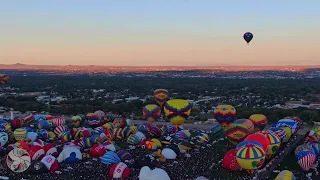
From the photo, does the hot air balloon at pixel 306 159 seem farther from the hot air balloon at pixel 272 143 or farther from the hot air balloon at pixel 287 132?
the hot air balloon at pixel 287 132

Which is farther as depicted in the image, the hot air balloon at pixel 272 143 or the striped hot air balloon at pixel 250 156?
the hot air balloon at pixel 272 143

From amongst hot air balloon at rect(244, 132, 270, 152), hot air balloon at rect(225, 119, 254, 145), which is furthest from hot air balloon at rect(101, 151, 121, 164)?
hot air balloon at rect(225, 119, 254, 145)

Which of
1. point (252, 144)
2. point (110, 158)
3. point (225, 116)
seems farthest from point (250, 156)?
point (225, 116)

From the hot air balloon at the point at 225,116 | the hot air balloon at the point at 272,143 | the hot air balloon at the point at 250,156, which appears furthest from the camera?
the hot air balloon at the point at 225,116

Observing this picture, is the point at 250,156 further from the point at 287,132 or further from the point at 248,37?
the point at 248,37

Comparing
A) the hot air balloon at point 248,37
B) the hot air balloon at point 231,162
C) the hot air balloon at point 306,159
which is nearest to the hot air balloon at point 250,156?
the hot air balloon at point 231,162

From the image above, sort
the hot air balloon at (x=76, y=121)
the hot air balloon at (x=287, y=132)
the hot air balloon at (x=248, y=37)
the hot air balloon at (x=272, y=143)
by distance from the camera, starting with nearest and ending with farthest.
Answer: the hot air balloon at (x=272, y=143) < the hot air balloon at (x=287, y=132) < the hot air balloon at (x=76, y=121) < the hot air balloon at (x=248, y=37)

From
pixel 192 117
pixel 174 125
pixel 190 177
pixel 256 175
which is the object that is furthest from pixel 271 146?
pixel 192 117

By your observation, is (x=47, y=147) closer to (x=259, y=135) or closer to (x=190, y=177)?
(x=190, y=177)
